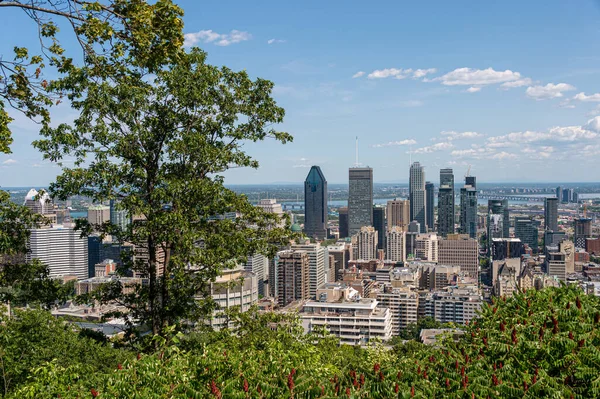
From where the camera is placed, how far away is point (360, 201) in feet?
328

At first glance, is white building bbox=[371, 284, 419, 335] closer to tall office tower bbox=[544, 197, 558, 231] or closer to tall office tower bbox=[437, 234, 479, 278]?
tall office tower bbox=[437, 234, 479, 278]

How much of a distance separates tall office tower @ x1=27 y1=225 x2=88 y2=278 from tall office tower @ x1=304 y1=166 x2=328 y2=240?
44979 mm

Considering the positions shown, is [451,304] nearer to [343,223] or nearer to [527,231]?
[527,231]

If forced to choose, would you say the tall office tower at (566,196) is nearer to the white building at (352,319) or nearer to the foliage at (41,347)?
the white building at (352,319)

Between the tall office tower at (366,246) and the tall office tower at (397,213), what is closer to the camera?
the tall office tower at (366,246)

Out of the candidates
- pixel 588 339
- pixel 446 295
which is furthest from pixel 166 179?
pixel 446 295

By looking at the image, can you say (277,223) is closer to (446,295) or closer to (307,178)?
(446,295)

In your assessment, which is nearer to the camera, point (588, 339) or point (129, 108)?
point (588, 339)

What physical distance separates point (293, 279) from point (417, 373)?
4566cm

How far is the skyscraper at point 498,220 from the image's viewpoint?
85213 millimetres

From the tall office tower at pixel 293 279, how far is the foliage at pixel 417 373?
44.6 m

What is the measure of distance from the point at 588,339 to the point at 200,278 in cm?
343

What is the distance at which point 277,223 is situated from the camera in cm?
582

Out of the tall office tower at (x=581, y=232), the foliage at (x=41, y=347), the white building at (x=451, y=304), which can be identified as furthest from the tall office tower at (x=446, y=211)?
the foliage at (x=41, y=347)
